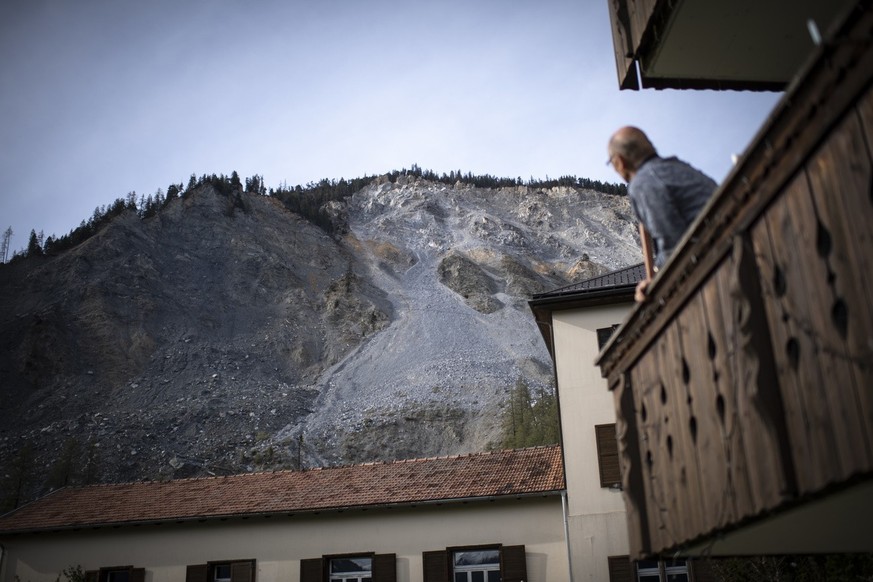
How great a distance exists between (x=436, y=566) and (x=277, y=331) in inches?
2247

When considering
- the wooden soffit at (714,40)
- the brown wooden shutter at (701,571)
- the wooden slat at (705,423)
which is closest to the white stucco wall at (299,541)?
the brown wooden shutter at (701,571)

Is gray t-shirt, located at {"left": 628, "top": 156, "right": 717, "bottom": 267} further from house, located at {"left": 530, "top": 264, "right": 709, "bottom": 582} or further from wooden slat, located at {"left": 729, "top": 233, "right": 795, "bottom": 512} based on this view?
house, located at {"left": 530, "top": 264, "right": 709, "bottom": 582}

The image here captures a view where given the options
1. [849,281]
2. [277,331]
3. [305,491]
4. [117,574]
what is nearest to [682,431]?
[849,281]

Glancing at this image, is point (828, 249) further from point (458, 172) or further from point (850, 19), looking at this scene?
point (458, 172)

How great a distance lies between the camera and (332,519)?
2088 centimetres

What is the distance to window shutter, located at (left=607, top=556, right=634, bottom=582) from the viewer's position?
18045 millimetres

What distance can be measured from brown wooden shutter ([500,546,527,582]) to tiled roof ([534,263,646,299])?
6.16 metres

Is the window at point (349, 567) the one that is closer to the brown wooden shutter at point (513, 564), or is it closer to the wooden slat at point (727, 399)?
the brown wooden shutter at point (513, 564)

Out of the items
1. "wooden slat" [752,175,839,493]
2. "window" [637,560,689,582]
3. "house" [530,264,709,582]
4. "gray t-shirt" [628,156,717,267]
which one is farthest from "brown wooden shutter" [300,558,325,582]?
"wooden slat" [752,175,839,493]

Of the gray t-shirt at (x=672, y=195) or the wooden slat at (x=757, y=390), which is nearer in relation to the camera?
the wooden slat at (x=757, y=390)

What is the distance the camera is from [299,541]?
20.9m

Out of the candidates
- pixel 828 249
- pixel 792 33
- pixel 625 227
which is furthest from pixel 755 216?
pixel 625 227

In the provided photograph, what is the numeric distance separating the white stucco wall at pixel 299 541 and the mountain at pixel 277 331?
1078 inches

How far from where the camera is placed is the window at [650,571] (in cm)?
1795
